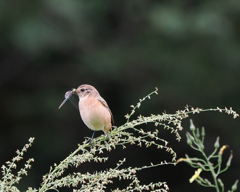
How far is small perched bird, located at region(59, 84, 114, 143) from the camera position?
2.46 meters

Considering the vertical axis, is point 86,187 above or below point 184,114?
below

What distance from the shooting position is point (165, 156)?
6.00 metres

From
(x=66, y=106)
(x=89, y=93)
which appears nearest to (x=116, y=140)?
(x=89, y=93)

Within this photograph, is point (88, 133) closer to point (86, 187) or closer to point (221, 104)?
point (221, 104)

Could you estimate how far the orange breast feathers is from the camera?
246 centimetres

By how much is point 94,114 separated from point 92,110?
4 centimetres

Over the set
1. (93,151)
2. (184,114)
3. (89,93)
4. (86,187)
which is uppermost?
(89,93)

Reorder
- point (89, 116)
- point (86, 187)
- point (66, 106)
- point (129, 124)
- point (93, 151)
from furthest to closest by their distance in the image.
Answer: point (66, 106)
point (89, 116)
point (129, 124)
point (93, 151)
point (86, 187)

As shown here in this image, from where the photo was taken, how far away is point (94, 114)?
2.46 m

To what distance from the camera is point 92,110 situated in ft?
8.16

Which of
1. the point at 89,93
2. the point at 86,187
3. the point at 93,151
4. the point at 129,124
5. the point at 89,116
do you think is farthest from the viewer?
the point at 89,93

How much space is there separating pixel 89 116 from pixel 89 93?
0.88 ft

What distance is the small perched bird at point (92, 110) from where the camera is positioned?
96.9 inches

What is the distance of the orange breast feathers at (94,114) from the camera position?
8.06ft
